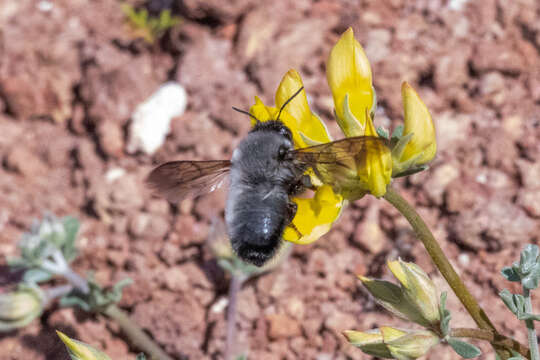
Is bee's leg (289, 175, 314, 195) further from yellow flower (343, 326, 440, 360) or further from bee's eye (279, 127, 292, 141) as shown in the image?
yellow flower (343, 326, 440, 360)

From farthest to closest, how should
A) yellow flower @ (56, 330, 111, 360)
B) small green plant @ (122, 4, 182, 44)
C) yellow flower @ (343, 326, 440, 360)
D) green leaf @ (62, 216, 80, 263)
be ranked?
small green plant @ (122, 4, 182, 44) → green leaf @ (62, 216, 80, 263) → yellow flower @ (56, 330, 111, 360) → yellow flower @ (343, 326, 440, 360)

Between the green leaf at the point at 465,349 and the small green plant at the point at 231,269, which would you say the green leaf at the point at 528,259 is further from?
the small green plant at the point at 231,269

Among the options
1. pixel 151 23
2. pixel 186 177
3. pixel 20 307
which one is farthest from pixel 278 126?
pixel 151 23

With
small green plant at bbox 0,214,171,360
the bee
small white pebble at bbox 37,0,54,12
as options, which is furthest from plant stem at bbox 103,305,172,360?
small white pebble at bbox 37,0,54,12

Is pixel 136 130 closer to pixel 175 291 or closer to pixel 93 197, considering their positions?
pixel 93 197

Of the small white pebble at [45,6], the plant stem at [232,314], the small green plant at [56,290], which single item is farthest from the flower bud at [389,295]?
the small white pebble at [45,6]

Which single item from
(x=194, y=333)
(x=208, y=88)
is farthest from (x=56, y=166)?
(x=194, y=333)

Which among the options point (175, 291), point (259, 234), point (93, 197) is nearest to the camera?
point (259, 234)
